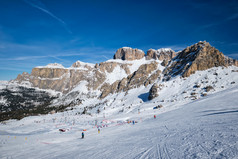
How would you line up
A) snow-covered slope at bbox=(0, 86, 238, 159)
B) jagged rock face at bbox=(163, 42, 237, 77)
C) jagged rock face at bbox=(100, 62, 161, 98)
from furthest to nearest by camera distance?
jagged rock face at bbox=(100, 62, 161, 98) → jagged rock face at bbox=(163, 42, 237, 77) → snow-covered slope at bbox=(0, 86, 238, 159)

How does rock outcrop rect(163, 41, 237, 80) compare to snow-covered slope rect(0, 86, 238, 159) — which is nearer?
snow-covered slope rect(0, 86, 238, 159)

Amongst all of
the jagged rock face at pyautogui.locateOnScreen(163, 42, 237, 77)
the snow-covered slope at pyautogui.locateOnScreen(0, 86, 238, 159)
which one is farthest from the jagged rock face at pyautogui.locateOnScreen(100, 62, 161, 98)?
the snow-covered slope at pyautogui.locateOnScreen(0, 86, 238, 159)

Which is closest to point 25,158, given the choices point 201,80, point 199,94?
point 199,94

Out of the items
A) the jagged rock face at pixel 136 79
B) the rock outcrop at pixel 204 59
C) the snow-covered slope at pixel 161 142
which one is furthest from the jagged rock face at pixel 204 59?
the snow-covered slope at pixel 161 142

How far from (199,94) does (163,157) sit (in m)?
62.9

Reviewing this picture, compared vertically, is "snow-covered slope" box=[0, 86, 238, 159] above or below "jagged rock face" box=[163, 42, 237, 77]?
below

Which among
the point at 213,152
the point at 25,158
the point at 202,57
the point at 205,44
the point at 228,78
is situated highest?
the point at 205,44

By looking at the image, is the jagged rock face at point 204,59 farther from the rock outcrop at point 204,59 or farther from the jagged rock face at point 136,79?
the jagged rock face at point 136,79

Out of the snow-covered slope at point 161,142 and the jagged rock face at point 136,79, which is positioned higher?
the jagged rock face at point 136,79

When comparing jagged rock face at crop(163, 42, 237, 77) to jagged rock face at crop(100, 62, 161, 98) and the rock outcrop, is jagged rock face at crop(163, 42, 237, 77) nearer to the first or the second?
the rock outcrop

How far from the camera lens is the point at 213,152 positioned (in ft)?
24.3

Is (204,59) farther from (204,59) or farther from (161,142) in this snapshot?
(161,142)

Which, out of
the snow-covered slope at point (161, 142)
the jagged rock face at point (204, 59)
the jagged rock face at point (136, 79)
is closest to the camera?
the snow-covered slope at point (161, 142)

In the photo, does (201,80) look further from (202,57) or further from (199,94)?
(202,57)
